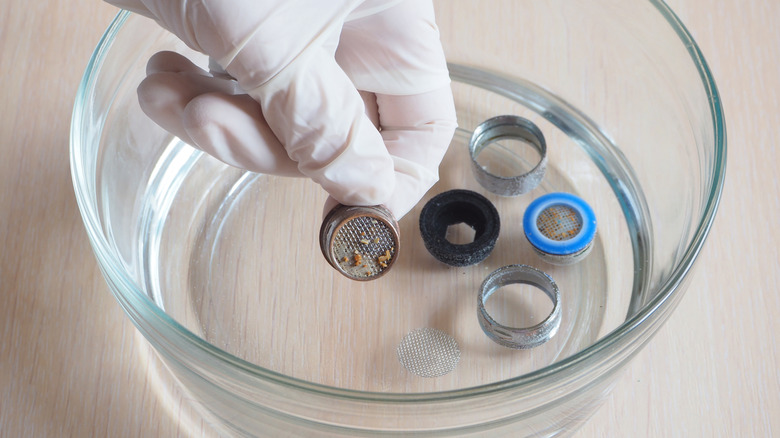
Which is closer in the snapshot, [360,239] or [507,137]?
[360,239]

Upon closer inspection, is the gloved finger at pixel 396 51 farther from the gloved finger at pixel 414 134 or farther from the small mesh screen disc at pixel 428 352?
the small mesh screen disc at pixel 428 352

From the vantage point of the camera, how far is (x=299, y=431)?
69 cm

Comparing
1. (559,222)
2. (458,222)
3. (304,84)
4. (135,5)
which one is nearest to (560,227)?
(559,222)

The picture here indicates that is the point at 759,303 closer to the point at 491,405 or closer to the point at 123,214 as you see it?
the point at 491,405

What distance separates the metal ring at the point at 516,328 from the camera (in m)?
0.78

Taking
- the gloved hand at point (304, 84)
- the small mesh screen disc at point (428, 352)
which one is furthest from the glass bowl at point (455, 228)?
the gloved hand at point (304, 84)

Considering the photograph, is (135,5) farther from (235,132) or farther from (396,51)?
(396,51)

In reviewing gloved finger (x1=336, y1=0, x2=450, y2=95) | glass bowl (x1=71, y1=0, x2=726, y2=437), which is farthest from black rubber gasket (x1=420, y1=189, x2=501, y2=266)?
gloved finger (x1=336, y1=0, x2=450, y2=95)

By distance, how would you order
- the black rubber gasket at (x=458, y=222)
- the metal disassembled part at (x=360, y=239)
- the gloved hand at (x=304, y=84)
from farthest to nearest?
the black rubber gasket at (x=458, y=222) < the metal disassembled part at (x=360, y=239) < the gloved hand at (x=304, y=84)

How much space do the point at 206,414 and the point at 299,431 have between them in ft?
0.32

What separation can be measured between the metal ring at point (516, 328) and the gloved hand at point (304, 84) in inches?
4.5

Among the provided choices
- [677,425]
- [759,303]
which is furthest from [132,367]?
[759,303]

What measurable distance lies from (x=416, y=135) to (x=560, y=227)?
18cm

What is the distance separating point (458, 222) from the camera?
88 centimetres
